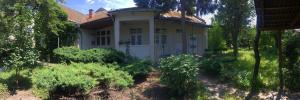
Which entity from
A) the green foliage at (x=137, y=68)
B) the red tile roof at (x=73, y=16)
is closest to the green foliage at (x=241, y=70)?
the green foliage at (x=137, y=68)

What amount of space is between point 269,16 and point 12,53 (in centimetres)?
999

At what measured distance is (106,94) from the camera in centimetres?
1530

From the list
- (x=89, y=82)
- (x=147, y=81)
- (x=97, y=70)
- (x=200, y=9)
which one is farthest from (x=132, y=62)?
(x=200, y=9)

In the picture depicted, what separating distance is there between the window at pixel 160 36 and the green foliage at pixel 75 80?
458 inches


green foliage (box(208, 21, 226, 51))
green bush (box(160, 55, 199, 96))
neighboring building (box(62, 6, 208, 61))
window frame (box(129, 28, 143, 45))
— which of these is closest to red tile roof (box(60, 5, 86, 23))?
neighboring building (box(62, 6, 208, 61))

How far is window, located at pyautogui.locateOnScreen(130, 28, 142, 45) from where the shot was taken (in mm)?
27631

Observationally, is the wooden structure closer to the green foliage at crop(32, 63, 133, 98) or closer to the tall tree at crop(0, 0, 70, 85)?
the green foliage at crop(32, 63, 133, 98)

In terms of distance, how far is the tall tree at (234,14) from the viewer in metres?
24.1

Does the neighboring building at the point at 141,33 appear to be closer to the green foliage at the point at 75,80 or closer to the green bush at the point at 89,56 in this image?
the green bush at the point at 89,56

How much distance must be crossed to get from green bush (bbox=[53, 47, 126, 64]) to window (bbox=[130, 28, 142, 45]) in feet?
22.3

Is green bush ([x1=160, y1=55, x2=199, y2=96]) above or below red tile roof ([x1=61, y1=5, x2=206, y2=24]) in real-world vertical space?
below

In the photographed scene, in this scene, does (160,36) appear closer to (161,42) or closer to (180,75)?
(161,42)

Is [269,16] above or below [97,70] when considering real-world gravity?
above

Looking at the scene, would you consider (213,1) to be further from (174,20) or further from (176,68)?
(176,68)
